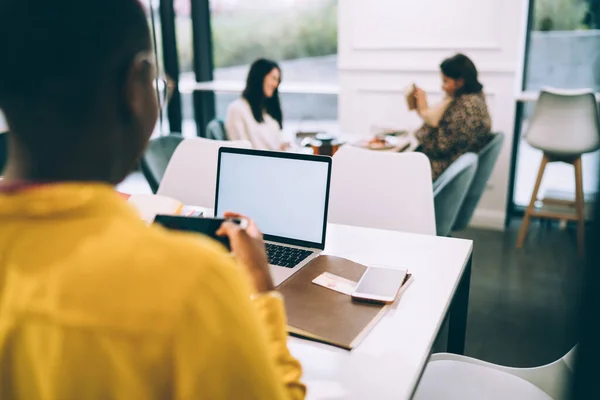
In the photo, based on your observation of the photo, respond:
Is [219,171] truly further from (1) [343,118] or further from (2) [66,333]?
(1) [343,118]

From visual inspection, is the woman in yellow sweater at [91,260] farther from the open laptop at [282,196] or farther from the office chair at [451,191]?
the office chair at [451,191]

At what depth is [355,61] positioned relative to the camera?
426 centimetres

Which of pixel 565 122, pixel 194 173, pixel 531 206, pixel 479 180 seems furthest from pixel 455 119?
pixel 194 173

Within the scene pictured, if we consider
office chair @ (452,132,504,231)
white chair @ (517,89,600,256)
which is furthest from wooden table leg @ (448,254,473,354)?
white chair @ (517,89,600,256)

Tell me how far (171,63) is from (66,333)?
4.77 m

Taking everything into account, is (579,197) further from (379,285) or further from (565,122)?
(379,285)

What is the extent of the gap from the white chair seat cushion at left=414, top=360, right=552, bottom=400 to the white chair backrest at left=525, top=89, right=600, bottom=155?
7.61 feet

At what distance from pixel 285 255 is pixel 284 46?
153 inches

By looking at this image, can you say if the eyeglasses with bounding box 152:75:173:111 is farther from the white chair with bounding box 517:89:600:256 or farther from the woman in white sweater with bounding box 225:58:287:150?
the white chair with bounding box 517:89:600:256

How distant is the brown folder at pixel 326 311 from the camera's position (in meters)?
1.12

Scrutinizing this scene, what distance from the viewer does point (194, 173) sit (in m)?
2.26

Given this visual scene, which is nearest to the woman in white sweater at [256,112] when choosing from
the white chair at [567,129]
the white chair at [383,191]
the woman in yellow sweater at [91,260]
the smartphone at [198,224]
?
the white chair at [383,191]

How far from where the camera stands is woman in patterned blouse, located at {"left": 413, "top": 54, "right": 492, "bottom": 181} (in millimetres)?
3170

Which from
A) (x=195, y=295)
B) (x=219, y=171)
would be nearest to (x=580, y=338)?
(x=195, y=295)
